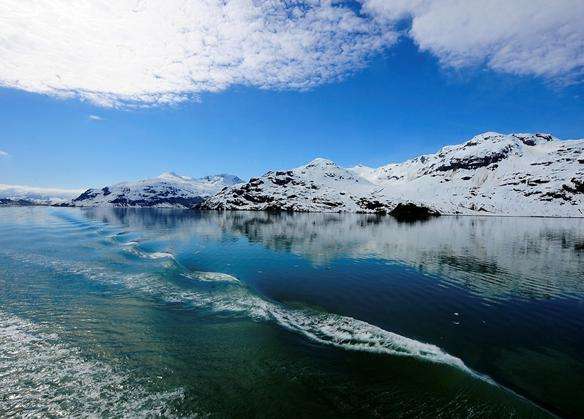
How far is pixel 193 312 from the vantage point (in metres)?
24.5

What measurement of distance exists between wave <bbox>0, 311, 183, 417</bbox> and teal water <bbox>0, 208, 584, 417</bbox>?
0.22 ft

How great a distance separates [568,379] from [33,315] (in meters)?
31.0

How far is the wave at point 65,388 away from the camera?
12.9 meters

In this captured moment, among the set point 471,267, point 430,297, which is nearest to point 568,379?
point 430,297

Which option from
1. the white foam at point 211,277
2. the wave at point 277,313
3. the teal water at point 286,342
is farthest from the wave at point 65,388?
the white foam at point 211,277

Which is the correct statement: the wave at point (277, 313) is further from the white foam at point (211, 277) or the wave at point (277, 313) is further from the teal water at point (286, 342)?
the teal water at point (286, 342)

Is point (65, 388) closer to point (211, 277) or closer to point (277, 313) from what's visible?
point (277, 313)

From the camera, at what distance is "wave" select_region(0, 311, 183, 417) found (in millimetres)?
12898

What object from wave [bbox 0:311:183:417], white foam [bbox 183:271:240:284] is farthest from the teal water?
white foam [bbox 183:271:240:284]

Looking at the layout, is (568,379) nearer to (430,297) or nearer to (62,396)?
(430,297)

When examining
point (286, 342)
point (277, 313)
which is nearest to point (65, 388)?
point (286, 342)

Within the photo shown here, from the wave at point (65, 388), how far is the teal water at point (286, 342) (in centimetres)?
7

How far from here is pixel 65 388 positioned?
46.4 feet

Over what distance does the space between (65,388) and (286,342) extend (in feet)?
34.8
